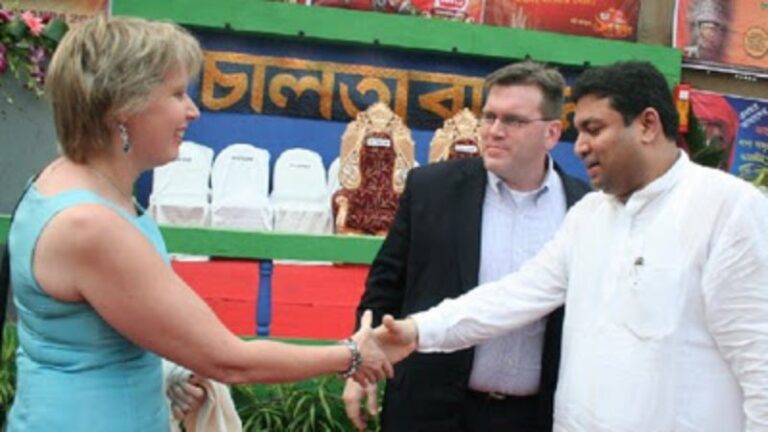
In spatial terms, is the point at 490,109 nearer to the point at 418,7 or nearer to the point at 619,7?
the point at 418,7

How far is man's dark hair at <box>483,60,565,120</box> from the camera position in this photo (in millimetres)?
2650

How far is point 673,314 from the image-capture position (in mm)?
1925

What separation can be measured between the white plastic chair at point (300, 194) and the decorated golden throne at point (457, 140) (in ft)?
2.17

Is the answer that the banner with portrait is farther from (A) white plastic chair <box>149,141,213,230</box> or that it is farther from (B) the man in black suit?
(B) the man in black suit

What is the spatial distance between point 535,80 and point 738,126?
4.36 meters

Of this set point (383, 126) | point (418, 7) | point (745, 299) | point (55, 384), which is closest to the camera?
point (55, 384)

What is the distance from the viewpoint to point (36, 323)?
160 cm

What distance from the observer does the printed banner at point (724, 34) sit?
636 cm

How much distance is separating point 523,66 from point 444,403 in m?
0.96

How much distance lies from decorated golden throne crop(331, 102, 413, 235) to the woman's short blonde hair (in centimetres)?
329

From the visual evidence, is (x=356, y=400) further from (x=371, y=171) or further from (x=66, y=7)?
(x=66, y=7)

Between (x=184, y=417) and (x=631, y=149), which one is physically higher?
(x=631, y=149)

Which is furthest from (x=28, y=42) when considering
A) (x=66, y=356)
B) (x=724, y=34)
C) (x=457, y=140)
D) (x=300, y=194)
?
(x=724, y=34)

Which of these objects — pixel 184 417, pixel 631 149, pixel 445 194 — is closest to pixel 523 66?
pixel 445 194
